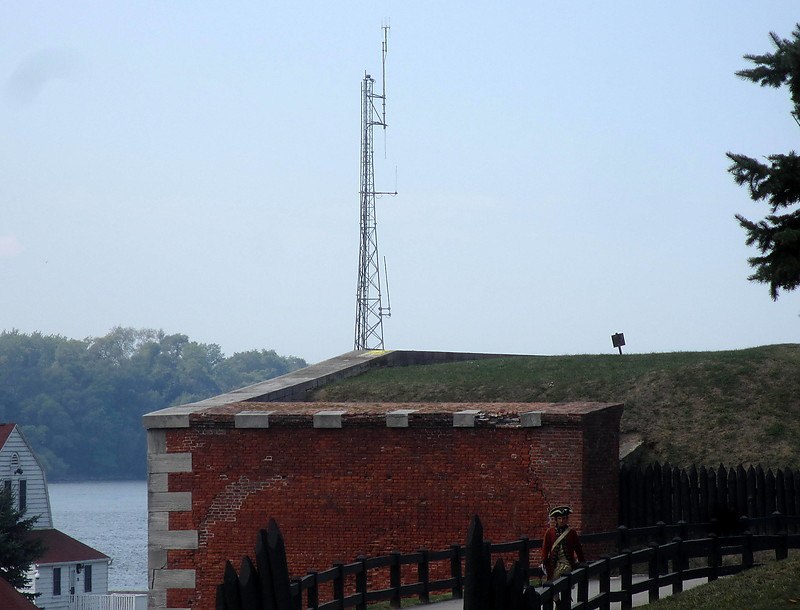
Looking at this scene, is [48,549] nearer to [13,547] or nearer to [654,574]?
[13,547]

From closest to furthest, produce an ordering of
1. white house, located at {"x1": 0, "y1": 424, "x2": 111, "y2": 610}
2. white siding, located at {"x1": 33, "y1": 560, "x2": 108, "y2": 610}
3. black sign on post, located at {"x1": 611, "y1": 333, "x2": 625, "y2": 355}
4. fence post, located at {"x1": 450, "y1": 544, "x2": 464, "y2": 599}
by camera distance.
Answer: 1. fence post, located at {"x1": 450, "y1": 544, "x2": 464, "y2": 599}
2. black sign on post, located at {"x1": 611, "y1": 333, "x2": 625, "y2": 355}
3. white siding, located at {"x1": 33, "y1": 560, "x2": 108, "y2": 610}
4. white house, located at {"x1": 0, "y1": 424, "x2": 111, "y2": 610}

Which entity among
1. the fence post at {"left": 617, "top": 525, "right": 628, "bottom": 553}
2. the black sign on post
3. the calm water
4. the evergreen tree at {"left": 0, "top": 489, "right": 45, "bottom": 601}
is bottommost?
the calm water

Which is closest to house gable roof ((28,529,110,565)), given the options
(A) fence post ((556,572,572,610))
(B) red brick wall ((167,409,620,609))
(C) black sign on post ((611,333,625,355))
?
(C) black sign on post ((611,333,625,355))

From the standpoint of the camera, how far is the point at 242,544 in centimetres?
2220

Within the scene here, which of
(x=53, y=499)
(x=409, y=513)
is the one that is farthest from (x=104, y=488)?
(x=409, y=513)

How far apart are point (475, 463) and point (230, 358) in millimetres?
161227

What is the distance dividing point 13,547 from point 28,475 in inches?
710

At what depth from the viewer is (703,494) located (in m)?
22.2

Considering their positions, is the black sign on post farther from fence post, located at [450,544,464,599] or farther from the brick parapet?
fence post, located at [450,544,464,599]

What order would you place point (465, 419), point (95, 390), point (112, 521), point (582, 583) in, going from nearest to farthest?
1. point (582, 583)
2. point (465, 419)
3. point (112, 521)
4. point (95, 390)

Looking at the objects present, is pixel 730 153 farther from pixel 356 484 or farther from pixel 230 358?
pixel 230 358

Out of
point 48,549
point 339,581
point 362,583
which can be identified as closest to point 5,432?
point 48,549

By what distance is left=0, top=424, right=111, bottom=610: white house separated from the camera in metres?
54.6

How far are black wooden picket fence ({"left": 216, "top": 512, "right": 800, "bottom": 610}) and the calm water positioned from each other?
178 feet
